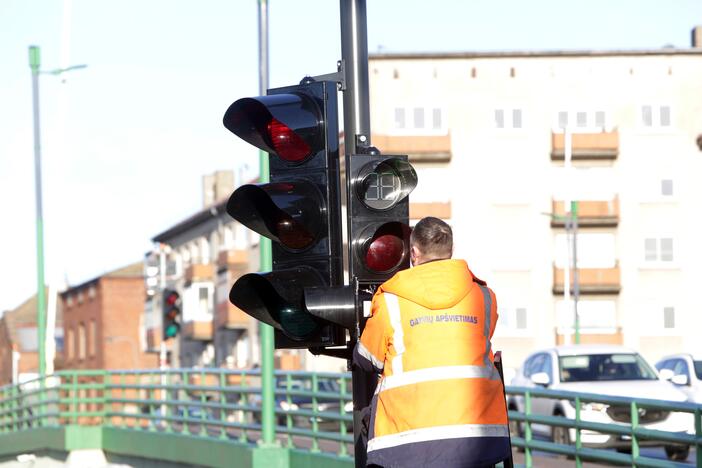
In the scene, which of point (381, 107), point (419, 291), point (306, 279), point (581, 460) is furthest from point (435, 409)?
point (381, 107)

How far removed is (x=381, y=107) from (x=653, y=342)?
54.9ft

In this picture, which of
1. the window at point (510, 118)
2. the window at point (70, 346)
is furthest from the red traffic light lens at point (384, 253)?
the window at point (70, 346)

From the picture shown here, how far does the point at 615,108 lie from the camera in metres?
67.9

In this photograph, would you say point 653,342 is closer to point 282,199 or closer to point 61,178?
point 61,178

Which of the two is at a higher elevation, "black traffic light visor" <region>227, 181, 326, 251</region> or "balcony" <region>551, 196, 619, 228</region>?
A: "balcony" <region>551, 196, 619, 228</region>

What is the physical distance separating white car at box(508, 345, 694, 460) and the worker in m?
12.1

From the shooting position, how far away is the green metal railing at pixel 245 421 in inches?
426

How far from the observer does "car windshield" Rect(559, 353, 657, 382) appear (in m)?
20.2

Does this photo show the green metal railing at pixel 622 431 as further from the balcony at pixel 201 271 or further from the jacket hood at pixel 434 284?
the balcony at pixel 201 271

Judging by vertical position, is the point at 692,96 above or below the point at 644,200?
above

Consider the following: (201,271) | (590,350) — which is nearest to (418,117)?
(201,271)

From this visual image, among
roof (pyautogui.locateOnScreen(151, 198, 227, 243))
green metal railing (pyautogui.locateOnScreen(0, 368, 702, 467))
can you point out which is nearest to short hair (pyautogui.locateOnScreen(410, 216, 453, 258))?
green metal railing (pyautogui.locateOnScreen(0, 368, 702, 467))

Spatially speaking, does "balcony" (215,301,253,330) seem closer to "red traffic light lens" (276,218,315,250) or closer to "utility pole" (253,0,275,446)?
"utility pole" (253,0,275,446)

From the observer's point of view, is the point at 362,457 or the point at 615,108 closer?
the point at 362,457
